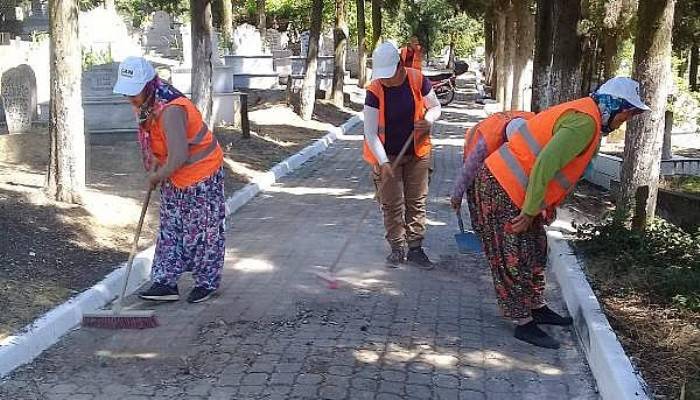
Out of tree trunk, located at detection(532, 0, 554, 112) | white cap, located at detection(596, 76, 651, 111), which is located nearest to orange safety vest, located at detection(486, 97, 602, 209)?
white cap, located at detection(596, 76, 651, 111)

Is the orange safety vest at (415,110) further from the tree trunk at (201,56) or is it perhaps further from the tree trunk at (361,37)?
the tree trunk at (361,37)

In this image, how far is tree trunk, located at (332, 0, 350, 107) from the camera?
20.8 metres

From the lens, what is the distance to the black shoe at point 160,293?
5282mm

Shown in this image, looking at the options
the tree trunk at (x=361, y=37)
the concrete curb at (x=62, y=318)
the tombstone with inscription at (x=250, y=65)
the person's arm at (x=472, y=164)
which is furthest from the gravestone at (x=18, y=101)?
the tree trunk at (x=361, y=37)

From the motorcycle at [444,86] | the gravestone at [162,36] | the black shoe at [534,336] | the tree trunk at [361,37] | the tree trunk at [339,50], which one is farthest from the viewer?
the gravestone at [162,36]

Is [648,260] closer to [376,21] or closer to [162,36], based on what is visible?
[376,21]

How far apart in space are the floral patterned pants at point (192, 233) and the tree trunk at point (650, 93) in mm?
3328

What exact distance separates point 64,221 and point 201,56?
17.4 feet

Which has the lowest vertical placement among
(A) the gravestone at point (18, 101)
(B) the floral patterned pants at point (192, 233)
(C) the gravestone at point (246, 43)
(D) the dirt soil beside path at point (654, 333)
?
(D) the dirt soil beside path at point (654, 333)

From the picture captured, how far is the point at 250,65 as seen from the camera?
81.6 feet

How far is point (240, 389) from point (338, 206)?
17.8 feet

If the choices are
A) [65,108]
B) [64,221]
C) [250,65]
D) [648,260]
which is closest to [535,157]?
[648,260]

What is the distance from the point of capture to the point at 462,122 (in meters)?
21.4

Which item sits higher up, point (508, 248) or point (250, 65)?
point (250, 65)
